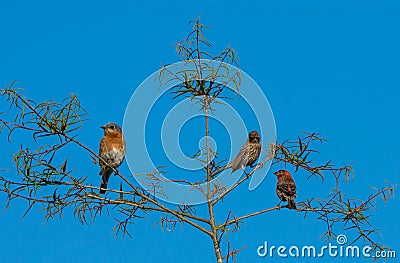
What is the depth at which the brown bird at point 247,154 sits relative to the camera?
6023 millimetres

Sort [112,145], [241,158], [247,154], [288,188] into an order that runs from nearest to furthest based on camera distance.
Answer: [241,158] < [247,154] < [288,188] < [112,145]

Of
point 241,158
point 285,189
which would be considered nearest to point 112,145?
point 285,189

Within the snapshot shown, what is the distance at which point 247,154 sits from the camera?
6.83 meters

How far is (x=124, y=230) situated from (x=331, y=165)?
6.15 ft

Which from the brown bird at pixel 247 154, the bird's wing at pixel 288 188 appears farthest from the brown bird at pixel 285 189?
the brown bird at pixel 247 154

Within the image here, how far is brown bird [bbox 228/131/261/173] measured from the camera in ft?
19.8

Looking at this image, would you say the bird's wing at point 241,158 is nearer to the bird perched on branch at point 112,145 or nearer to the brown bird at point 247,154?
the brown bird at point 247,154

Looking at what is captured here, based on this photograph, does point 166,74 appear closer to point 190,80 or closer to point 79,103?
point 190,80

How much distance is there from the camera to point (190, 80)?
5.35 meters

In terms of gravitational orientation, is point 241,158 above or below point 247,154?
below

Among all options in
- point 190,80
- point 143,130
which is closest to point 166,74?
point 190,80

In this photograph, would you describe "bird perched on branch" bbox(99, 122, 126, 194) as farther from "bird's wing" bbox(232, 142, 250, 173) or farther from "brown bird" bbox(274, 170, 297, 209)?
"bird's wing" bbox(232, 142, 250, 173)

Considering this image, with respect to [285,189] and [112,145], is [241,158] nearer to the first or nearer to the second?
[285,189]

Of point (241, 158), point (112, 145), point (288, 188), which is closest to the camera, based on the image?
point (241, 158)
